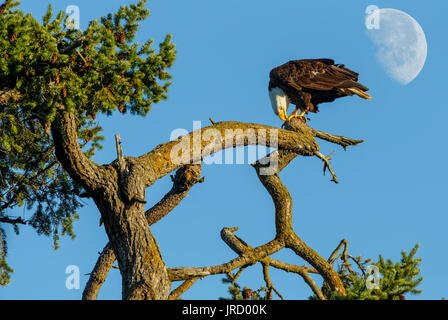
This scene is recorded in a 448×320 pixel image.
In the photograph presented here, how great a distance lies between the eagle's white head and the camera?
10.8m

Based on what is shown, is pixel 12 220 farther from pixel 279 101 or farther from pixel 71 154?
pixel 279 101

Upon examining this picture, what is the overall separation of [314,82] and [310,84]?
8cm

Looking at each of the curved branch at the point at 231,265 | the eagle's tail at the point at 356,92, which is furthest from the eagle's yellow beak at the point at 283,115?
the curved branch at the point at 231,265

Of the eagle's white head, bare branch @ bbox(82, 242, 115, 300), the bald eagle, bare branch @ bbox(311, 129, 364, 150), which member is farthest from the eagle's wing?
Answer: bare branch @ bbox(82, 242, 115, 300)

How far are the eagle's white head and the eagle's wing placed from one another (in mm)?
416

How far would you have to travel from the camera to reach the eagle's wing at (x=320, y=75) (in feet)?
34.4

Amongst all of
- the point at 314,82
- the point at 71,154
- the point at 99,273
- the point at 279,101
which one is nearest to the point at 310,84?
the point at 314,82

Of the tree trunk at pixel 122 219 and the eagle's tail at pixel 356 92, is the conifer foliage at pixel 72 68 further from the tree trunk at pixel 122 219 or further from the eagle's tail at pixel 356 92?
the eagle's tail at pixel 356 92

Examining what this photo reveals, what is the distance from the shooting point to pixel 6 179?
958 centimetres

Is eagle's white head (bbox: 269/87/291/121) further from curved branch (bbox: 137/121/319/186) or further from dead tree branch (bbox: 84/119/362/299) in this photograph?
curved branch (bbox: 137/121/319/186)
